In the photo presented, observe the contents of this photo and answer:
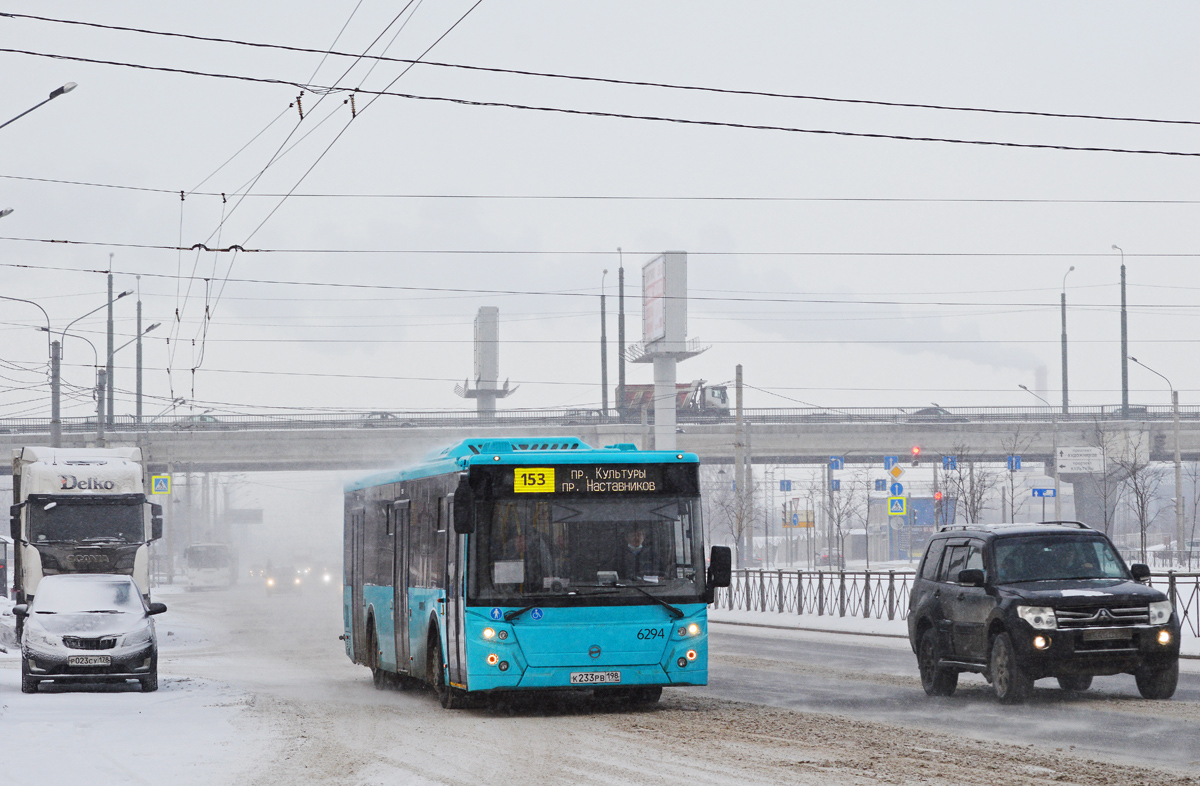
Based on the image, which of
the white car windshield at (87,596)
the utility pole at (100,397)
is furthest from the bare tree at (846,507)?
the white car windshield at (87,596)

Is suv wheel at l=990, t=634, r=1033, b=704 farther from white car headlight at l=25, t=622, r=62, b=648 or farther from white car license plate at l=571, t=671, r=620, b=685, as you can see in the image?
white car headlight at l=25, t=622, r=62, b=648

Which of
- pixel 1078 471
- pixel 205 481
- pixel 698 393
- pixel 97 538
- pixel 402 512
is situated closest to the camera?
pixel 402 512

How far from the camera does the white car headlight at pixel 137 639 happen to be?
64.5 ft

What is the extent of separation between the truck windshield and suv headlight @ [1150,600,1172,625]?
22.2 meters

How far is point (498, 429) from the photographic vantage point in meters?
Result: 77.2

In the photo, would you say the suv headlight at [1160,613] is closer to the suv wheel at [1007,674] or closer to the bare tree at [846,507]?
the suv wheel at [1007,674]

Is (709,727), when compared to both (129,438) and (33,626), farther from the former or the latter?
(129,438)

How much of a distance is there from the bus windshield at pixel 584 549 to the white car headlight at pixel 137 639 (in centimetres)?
682

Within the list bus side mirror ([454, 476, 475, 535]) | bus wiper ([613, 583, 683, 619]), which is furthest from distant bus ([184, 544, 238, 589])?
bus wiper ([613, 583, 683, 619])

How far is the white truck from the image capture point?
30.8m

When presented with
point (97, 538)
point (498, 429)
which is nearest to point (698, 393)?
point (498, 429)

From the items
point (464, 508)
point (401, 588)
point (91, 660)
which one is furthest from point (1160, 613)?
point (91, 660)

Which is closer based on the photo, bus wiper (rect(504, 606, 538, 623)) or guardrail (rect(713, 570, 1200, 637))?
bus wiper (rect(504, 606, 538, 623))

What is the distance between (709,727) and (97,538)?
69.2 ft
